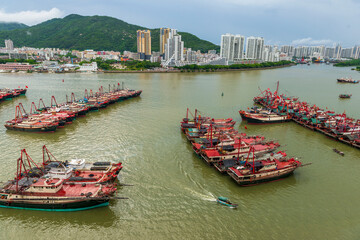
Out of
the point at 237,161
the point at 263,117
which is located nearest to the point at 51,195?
the point at 237,161

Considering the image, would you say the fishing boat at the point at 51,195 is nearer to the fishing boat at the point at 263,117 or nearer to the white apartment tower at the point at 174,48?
the fishing boat at the point at 263,117

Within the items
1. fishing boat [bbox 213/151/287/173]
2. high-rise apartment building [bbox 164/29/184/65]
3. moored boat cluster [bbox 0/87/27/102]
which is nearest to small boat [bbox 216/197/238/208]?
fishing boat [bbox 213/151/287/173]

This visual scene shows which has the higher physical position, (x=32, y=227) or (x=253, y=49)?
(x=253, y=49)

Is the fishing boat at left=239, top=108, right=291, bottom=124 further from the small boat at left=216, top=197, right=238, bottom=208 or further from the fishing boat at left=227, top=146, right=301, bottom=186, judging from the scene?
the small boat at left=216, top=197, right=238, bottom=208

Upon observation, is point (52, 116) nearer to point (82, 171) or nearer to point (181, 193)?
point (82, 171)

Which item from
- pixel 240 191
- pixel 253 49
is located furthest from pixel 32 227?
pixel 253 49

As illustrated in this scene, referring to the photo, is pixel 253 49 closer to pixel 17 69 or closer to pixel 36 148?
pixel 17 69

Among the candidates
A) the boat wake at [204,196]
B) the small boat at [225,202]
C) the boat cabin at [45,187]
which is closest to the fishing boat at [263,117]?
the boat wake at [204,196]
